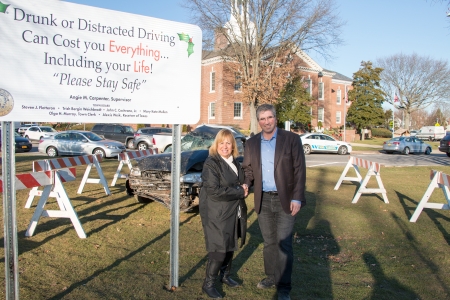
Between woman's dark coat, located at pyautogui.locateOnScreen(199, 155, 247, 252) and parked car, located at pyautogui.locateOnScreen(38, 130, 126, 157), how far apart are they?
18252 mm

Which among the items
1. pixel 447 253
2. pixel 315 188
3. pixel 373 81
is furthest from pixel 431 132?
pixel 447 253

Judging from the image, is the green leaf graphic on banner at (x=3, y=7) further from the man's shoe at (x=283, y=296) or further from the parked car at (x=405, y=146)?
the parked car at (x=405, y=146)

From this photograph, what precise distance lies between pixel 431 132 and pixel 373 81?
14924mm

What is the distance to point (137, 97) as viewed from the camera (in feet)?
14.1

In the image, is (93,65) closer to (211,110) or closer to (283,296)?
(283,296)

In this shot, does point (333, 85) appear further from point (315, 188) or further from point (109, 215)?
point (109, 215)

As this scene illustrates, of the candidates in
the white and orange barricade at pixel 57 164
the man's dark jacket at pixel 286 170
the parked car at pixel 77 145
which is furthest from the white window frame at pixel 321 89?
the man's dark jacket at pixel 286 170

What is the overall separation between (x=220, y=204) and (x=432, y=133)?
67.6 meters

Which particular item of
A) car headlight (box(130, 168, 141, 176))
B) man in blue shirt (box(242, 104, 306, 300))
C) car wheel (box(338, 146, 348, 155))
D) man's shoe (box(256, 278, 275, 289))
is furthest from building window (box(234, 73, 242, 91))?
man's shoe (box(256, 278, 275, 289))

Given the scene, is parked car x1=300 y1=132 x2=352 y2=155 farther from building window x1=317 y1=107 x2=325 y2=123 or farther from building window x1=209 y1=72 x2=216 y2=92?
building window x1=317 y1=107 x2=325 y2=123

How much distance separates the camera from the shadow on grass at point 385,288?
450 centimetres

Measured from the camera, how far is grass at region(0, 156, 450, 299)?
4.55 metres

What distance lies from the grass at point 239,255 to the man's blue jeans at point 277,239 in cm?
29

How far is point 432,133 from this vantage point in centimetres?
6394
